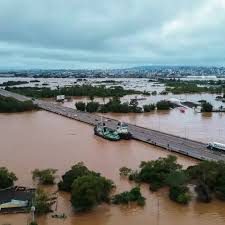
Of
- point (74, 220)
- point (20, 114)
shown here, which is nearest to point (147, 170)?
point (74, 220)

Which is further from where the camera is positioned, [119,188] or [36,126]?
[36,126]

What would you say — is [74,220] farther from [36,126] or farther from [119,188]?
[36,126]

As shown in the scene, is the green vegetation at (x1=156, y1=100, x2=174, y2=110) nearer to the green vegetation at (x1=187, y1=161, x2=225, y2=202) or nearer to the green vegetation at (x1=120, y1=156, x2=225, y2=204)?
the green vegetation at (x1=120, y1=156, x2=225, y2=204)

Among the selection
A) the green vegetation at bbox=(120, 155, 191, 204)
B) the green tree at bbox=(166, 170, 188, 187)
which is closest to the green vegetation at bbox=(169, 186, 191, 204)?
the green vegetation at bbox=(120, 155, 191, 204)

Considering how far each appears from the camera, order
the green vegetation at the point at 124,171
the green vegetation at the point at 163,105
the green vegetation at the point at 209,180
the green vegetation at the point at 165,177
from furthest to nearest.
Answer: the green vegetation at the point at 163,105 < the green vegetation at the point at 124,171 < the green vegetation at the point at 209,180 < the green vegetation at the point at 165,177

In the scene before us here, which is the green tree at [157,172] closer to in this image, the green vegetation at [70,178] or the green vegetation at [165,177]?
the green vegetation at [165,177]

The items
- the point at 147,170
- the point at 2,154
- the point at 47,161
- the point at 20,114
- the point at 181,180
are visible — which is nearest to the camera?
the point at 181,180

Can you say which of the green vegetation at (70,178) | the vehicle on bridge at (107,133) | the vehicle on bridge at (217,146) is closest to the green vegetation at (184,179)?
the green vegetation at (70,178)
